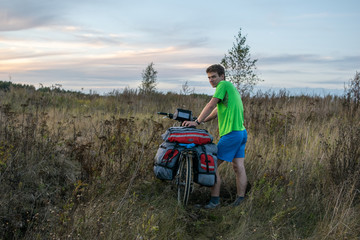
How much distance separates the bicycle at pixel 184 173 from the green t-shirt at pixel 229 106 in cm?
51

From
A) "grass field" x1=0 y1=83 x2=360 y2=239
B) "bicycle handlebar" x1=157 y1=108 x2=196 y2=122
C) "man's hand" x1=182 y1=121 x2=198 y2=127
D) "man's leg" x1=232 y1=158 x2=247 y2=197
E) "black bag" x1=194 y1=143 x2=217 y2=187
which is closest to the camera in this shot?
"grass field" x1=0 y1=83 x2=360 y2=239

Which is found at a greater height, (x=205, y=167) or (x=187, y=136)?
(x=187, y=136)

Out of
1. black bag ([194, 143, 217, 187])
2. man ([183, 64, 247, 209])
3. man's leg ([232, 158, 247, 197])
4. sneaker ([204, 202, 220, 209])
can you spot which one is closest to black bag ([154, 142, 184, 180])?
black bag ([194, 143, 217, 187])

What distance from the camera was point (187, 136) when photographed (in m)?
4.68

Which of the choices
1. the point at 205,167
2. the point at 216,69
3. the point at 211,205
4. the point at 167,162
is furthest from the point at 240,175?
the point at 216,69

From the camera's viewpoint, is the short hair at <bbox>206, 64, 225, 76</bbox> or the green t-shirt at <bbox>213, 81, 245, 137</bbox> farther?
the short hair at <bbox>206, 64, 225, 76</bbox>

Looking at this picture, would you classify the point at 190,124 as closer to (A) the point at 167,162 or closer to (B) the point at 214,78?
(A) the point at 167,162

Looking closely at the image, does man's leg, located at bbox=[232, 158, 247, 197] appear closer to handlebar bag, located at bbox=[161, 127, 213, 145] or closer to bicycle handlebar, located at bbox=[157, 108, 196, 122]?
handlebar bag, located at bbox=[161, 127, 213, 145]

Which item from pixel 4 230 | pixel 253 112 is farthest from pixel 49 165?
pixel 253 112

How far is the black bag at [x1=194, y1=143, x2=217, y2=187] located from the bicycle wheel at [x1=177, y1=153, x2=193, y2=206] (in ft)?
0.36

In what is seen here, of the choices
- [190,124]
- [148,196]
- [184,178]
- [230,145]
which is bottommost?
[148,196]

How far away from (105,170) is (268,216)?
2.44 m

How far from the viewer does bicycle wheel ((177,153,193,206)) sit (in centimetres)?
459

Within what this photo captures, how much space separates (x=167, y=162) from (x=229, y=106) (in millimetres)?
1200
